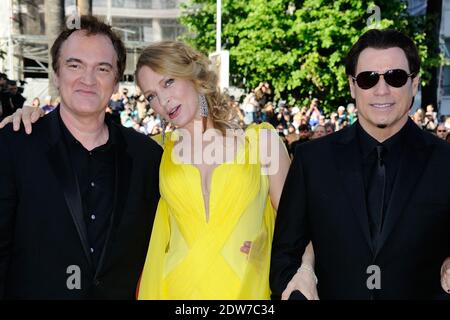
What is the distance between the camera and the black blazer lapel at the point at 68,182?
355 centimetres

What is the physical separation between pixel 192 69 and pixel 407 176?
1.60m

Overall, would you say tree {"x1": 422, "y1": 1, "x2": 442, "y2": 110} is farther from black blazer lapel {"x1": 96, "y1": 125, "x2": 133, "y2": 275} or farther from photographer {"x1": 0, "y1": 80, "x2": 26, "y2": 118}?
black blazer lapel {"x1": 96, "y1": 125, "x2": 133, "y2": 275}

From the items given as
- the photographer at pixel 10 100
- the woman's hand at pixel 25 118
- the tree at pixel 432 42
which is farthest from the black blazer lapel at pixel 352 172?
the tree at pixel 432 42

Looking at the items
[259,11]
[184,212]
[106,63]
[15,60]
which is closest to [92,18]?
[106,63]

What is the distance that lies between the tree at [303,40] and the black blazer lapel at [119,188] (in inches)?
730

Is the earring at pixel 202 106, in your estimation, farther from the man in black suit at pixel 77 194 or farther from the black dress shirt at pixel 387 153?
the black dress shirt at pixel 387 153

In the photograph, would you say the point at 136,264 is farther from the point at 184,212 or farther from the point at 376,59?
the point at 376,59

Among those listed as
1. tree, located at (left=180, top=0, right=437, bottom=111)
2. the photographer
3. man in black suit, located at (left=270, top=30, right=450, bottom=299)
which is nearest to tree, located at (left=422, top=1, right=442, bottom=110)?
tree, located at (left=180, top=0, right=437, bottom=111)

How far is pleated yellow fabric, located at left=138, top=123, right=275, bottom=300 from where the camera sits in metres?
3.74

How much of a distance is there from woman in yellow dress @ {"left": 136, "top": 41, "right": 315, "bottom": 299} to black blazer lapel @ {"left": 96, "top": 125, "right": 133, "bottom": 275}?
291mm

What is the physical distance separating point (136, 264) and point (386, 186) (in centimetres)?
157

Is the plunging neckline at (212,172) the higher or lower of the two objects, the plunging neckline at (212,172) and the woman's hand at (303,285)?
the higher

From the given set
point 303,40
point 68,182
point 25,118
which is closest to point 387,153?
point 68,182

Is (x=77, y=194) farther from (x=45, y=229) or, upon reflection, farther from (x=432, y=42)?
(x=432, y=42)
